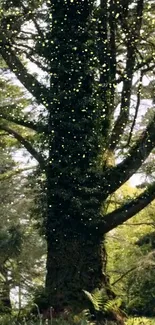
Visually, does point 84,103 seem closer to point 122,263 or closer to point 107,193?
point 107,193

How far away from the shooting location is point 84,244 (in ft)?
31.7

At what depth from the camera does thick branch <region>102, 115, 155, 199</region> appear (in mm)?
9945

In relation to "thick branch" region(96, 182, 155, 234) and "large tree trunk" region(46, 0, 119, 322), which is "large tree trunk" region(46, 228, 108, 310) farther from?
"thick branch" region(96, 182, 155, 234)

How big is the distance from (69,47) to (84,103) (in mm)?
1070

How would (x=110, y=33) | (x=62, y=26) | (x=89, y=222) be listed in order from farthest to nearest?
1. (x=110, y=33)
2. (x=62, y=26)
3. (x=89, y=222)

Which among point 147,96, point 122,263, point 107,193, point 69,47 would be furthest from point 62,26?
point 122,263

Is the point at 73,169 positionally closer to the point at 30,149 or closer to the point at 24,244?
the point at 30,149

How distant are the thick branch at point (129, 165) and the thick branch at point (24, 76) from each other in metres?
1.75

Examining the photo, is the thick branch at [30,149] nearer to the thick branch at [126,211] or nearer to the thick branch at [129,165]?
the thick branch at [129,165]

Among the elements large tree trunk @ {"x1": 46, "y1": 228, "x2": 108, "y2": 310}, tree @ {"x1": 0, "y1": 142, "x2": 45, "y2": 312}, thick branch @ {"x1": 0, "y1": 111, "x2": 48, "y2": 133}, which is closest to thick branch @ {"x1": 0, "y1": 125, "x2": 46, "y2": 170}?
thick branch @ {"x1": 0, "y1": 111, "x2": 48, "y2": 133}

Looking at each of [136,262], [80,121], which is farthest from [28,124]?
[136,262]

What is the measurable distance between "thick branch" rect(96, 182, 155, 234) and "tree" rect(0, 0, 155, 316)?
0.02m

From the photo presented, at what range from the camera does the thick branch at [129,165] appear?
392 inches

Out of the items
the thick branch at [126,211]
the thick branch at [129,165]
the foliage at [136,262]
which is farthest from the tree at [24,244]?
the thick branch at [129,165]
